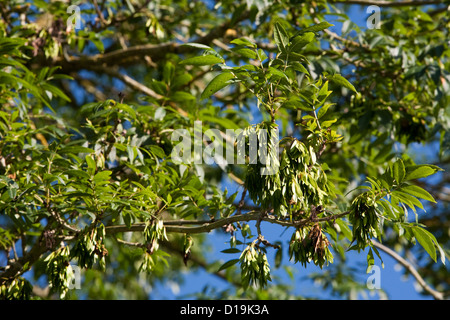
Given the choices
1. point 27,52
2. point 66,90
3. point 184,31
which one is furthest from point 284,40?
point 66,90

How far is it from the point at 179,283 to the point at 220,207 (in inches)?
116

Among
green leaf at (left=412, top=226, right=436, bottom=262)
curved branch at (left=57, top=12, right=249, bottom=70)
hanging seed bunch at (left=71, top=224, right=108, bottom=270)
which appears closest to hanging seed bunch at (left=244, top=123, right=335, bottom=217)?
green leaf at (left=412, top=226, right=436, bottom=262)

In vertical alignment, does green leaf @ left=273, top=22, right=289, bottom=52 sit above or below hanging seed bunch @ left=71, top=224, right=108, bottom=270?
above

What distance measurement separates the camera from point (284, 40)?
58.1 inches

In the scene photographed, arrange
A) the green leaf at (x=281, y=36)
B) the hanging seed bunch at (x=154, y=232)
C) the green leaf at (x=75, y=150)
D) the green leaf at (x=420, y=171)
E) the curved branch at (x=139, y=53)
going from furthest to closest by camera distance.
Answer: the curved branch at (x=139, y=53), the green leaf at (x=75, y=150), the hanging seed bunch at (x=154, y=232), the green leaf at (x=281, y=36), the green leaf at (x=420, y=171)

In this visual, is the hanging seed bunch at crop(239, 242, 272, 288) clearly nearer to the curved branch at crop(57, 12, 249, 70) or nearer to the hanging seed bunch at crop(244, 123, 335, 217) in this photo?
the hanging seed bunch at crop(244, 123, 335, 217)

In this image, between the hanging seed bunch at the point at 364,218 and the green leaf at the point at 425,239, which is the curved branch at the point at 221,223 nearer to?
the hanging seed bunch at the point at 364,218

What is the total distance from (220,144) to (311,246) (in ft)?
3.06

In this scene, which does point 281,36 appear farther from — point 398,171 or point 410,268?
point 410,268

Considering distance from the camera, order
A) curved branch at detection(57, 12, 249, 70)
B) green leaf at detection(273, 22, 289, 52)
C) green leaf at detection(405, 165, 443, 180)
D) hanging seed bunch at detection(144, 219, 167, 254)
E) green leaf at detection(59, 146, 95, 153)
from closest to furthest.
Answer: green leaf at detection(405, 165, 443, 180) → green leaf at detection(273, 22, 289, 52) → hanging seed bunch at detection(144, 219, 167, 254) → green leaf at detection(59, 146, 95, 153) → curved branch at detection(57, 12, 249, 70)

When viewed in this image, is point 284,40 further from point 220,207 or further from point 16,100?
point 16,100

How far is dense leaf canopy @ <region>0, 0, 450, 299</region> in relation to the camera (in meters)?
1.44

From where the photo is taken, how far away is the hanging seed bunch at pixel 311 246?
1424 millimetres

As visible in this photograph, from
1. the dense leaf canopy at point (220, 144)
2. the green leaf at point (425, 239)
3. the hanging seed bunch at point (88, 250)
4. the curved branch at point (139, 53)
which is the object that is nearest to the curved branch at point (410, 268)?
the dense leaf canopy at point (220, 144)
